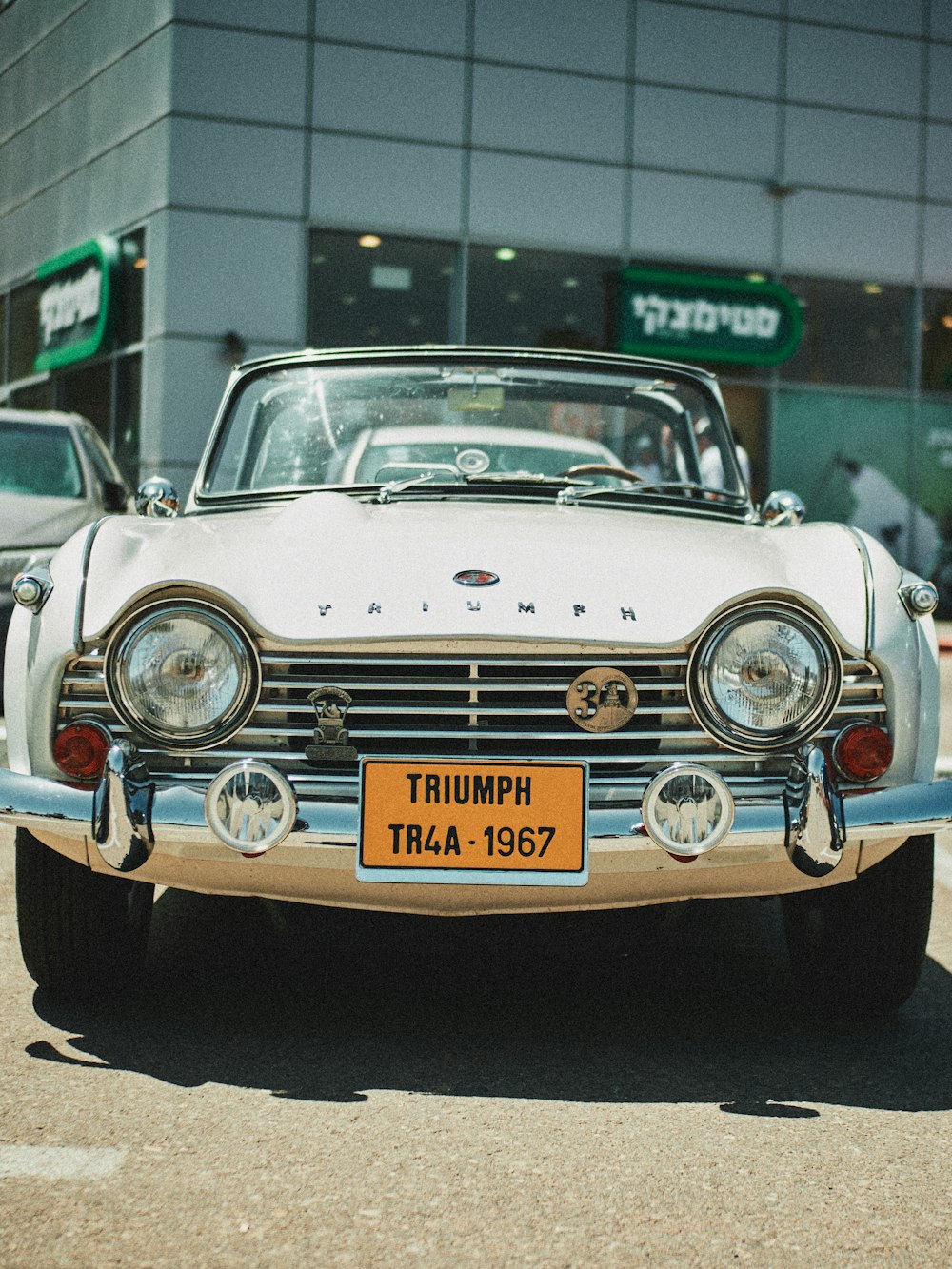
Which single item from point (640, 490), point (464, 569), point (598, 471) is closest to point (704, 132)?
point (598, 471)

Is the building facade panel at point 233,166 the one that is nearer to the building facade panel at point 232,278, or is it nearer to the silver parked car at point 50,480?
the building facade panel at point 232,278

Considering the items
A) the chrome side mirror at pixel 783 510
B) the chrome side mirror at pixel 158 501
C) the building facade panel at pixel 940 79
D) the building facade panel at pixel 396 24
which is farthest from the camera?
the building facade panel at pixel 940 79

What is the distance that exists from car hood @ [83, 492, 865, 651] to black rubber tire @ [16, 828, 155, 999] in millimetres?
556

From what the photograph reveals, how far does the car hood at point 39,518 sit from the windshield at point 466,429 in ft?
12.0

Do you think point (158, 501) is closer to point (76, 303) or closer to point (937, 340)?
point (76, 303)

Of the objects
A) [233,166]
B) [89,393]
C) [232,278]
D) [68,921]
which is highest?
[233,166]

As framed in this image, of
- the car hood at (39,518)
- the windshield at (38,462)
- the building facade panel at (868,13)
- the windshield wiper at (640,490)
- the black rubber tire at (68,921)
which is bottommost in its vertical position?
the black rubber tire at (68,921)

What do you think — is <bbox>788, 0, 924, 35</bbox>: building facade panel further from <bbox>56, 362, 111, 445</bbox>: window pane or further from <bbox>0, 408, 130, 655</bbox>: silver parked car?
<bbox>0, 408, 130, 655</bbox>: silver parked car

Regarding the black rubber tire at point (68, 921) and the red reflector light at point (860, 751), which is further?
the black rubber tire at point (68, 921)

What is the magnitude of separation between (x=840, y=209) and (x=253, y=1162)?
51.3ft

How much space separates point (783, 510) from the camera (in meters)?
4.09

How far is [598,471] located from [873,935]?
59.5 inches

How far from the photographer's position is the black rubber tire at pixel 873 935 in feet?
10.0

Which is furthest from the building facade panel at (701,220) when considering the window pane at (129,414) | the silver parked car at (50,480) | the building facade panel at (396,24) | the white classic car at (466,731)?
the white classic car at (466,731)
